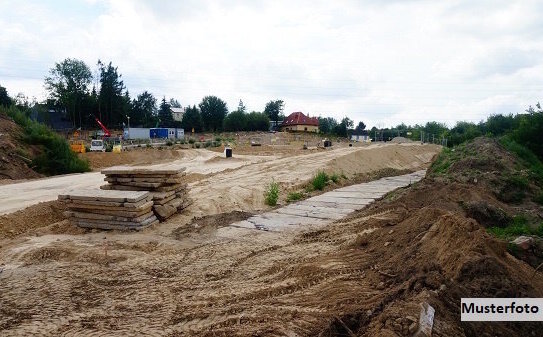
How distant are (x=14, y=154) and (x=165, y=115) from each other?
54.7m

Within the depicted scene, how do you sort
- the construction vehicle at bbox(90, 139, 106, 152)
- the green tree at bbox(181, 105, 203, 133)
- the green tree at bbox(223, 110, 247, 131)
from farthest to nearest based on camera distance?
the green tree at bbox(181, 105, 203, 133) < the green tree at bbox(223, 110, 247, 131) < the construction vehicle at bbox(90, 139, 106, 152)

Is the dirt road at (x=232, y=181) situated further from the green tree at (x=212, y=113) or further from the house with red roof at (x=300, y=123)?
the house with red roof at (x=300, y=123)

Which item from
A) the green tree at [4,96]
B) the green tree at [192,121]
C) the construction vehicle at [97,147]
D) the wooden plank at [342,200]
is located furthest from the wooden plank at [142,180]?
the green tree at [192,121]

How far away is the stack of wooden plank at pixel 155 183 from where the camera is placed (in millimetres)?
9516

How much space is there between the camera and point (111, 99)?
69.9m

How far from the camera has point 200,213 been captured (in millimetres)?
10570

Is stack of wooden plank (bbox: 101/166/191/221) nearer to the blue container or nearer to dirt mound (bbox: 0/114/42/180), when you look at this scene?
dirt mound (bbox: 0/114/42/180)

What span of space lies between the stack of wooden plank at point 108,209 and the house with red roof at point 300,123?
260ft

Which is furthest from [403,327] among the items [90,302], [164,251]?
[164,251]

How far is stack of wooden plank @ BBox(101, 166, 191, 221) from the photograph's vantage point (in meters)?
9.52

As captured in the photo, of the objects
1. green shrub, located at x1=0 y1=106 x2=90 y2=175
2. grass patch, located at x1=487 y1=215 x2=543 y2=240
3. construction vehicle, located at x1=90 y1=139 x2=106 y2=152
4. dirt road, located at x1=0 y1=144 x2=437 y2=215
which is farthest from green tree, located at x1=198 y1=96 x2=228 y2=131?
grass patch, located at x1=487 y1=215 x2=543 y2=240

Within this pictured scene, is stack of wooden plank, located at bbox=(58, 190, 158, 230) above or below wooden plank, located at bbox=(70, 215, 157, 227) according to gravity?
above

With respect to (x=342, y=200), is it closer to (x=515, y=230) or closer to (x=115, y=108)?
(x=515, y=230)

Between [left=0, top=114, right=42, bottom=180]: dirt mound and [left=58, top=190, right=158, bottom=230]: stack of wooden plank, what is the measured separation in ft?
49.2
